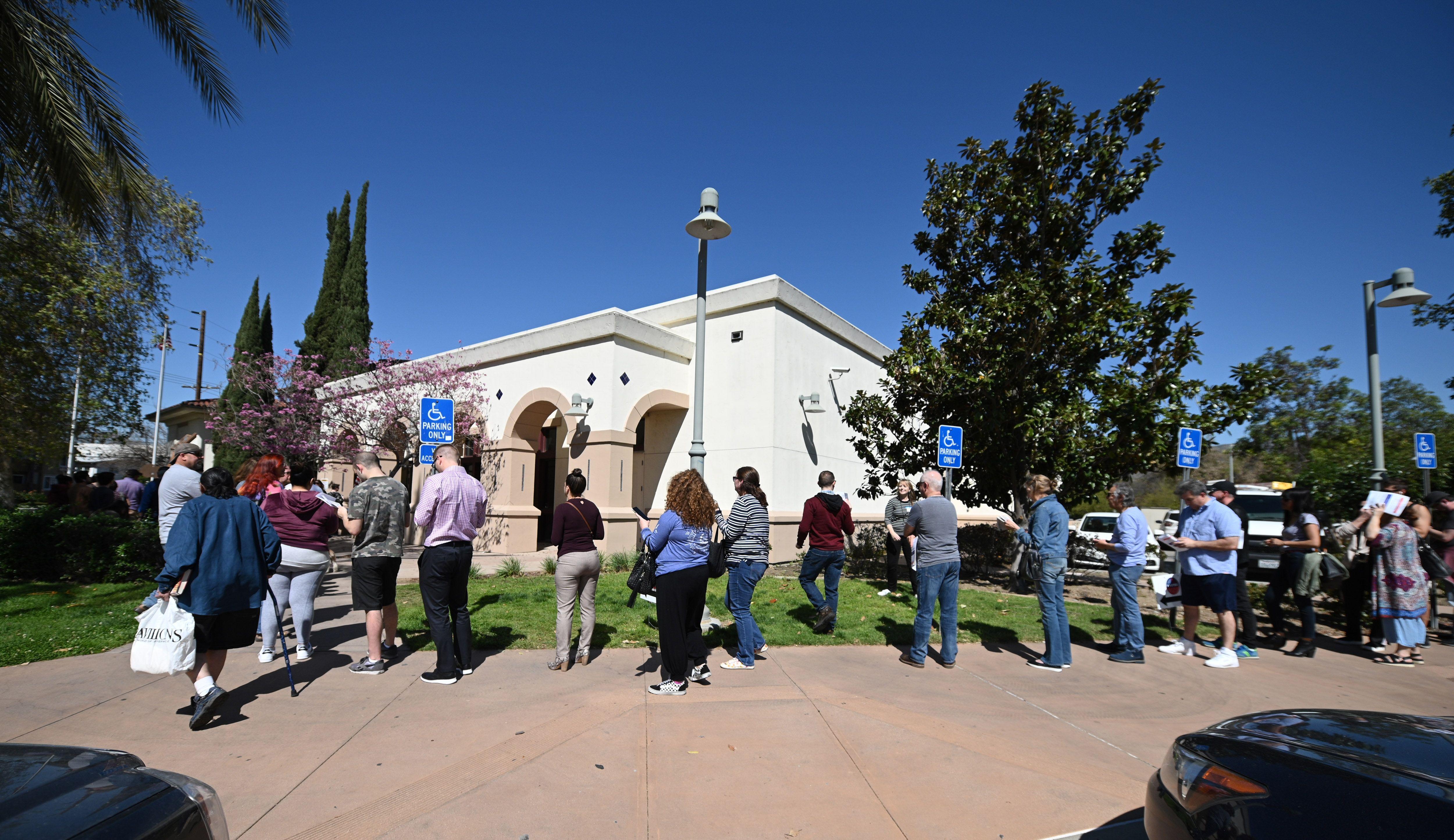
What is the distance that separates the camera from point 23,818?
1.79m

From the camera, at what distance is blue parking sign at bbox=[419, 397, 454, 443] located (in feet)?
34.6

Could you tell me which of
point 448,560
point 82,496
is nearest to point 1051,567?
point 448,560

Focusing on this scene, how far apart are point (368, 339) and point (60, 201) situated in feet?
73.7

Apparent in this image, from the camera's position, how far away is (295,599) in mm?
6203

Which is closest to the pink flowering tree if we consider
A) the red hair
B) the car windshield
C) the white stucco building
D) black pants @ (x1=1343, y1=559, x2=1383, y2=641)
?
the white stucco building

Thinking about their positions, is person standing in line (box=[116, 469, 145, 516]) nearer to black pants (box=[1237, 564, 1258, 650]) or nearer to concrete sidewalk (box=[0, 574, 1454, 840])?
concrete sidewalk (box=[0, 574, 1454, 840])

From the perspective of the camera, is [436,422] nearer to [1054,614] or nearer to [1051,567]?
[1051,567]

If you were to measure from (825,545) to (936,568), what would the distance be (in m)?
1.35

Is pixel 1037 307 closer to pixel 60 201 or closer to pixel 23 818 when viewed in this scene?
pixel 23 818

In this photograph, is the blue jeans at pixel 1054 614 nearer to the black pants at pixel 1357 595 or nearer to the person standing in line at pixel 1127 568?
the person standing in line at pixel 1127 568

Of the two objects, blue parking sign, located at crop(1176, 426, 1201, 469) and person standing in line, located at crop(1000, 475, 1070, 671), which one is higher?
blue parking sign, located at crop(1176, 426, 1201, 469)

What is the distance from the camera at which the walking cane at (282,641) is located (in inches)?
205

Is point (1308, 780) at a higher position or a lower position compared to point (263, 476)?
lower

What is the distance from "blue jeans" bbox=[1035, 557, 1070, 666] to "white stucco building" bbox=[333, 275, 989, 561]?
25.0 feet
